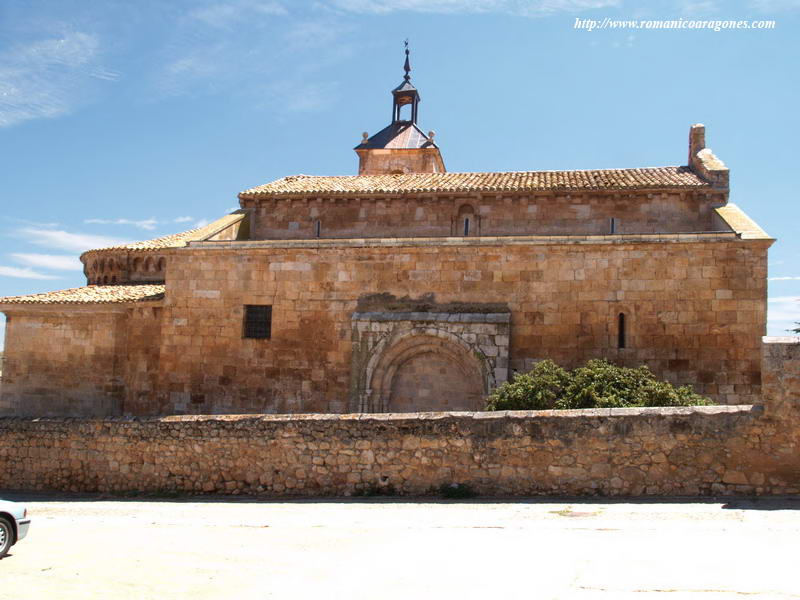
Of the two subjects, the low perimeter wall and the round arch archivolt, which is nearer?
the low perimeter wall

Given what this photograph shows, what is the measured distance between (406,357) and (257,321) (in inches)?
137

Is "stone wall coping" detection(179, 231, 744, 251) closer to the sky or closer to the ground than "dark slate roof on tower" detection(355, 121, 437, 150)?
closer to the ground

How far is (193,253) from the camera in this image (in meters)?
17.4

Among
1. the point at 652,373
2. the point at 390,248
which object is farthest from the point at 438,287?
the point at 652,373

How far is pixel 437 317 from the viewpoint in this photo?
51.7ft

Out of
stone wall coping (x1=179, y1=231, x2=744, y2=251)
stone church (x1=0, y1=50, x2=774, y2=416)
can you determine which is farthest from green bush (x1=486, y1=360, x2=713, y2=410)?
stone wall coping (x1=179, y1=231, x2=744, y2=251)
